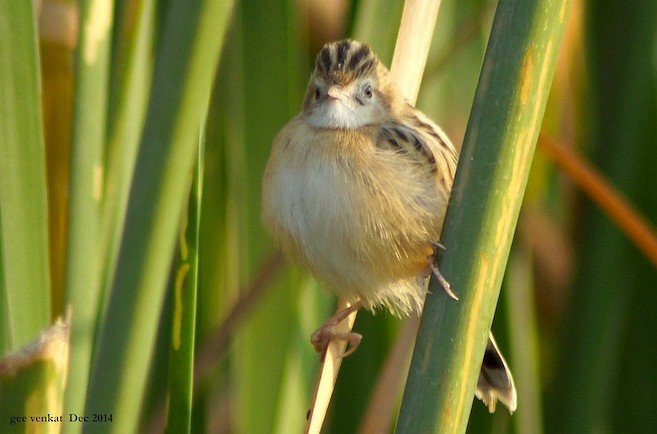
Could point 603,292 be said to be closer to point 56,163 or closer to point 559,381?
point 559,381

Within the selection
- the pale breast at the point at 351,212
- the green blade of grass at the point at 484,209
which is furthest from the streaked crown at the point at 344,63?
the green blade of grass at the point at 484,209

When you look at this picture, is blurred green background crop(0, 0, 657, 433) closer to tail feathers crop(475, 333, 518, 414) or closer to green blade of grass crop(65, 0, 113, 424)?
green blade of grass crop(65, 0, 113, 424)

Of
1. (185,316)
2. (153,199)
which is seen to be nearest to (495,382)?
(185,316)

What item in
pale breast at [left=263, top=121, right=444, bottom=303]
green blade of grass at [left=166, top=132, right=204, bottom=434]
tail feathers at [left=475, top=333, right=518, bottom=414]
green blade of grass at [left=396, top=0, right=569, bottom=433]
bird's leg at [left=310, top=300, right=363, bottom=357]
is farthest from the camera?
tail feathers at [left=475, top=333, right=518, bottom=414]

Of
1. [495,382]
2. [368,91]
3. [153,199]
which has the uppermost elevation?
[368,91]

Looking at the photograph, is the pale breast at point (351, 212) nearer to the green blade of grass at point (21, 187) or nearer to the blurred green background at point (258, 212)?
the blurred green background at point (258, 212)

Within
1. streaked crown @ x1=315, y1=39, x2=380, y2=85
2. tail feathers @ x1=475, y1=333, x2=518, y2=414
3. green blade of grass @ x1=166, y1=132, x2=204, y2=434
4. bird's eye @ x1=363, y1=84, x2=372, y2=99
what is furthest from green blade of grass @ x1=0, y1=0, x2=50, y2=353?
tail feathers @ x1=475, y1=333, x2=518, y2=414

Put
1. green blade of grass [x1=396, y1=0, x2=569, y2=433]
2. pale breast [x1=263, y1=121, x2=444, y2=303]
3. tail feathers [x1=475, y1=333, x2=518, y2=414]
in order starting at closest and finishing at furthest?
1. green blade of grass [x1=396, y1=0, x2=569, y2=433]
2. pale breast [x1=263, y1=121, x2=444, y2=303]
3. tail feathers [x1=475, y1=333, x2=518, y2=414]

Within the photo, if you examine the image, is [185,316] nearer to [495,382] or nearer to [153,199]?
[153,199]
